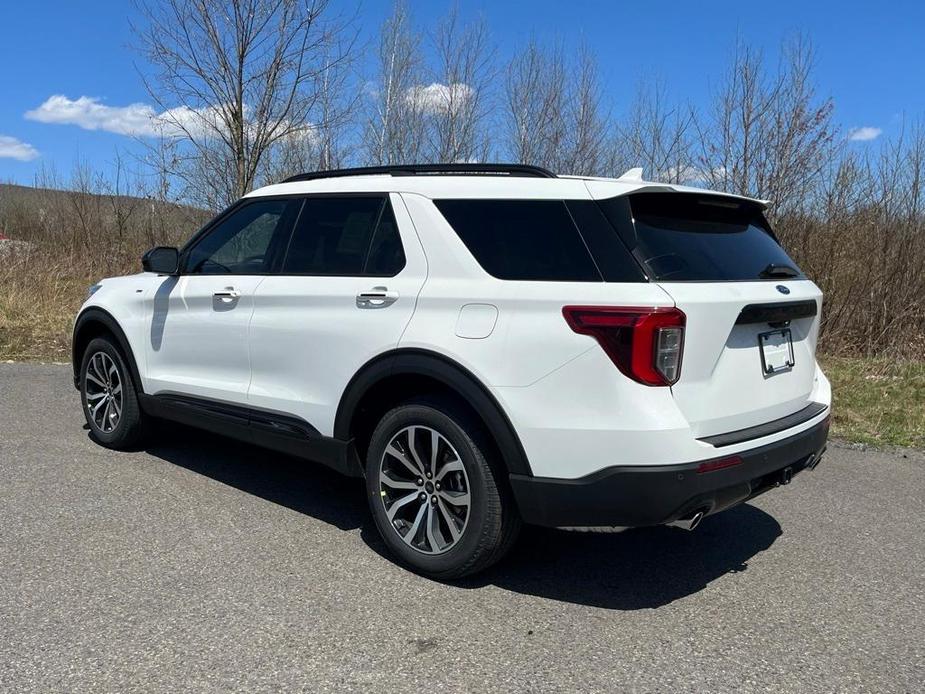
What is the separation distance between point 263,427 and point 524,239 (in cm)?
183

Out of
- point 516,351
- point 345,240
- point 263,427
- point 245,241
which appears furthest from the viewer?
point 245,241

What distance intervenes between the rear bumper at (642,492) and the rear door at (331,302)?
0.99 meters

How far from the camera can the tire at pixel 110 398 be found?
5.27m

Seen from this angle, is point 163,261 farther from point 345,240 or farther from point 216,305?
point 345,240

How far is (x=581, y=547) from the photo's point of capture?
403cm

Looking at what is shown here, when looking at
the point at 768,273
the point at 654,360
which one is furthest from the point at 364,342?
the point at 768,273

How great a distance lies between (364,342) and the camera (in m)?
3.64

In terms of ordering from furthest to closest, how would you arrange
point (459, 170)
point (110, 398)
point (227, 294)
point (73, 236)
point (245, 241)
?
1. point (73, 236)
2. point (110, 398)
3. point (245, 241)
4. point (227, 294)
5. point (459, 170)

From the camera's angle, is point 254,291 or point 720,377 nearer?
point 720,377

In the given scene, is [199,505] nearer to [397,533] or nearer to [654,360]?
A: [397,533]

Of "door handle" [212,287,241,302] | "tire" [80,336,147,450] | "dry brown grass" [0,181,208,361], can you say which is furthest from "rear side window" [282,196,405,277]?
"dry brown grass" [0,181,208,361]

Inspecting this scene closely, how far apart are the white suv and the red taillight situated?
0.01 meters

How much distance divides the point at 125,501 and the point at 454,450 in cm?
223

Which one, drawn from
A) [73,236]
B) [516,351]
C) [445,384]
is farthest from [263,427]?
[73,236]
